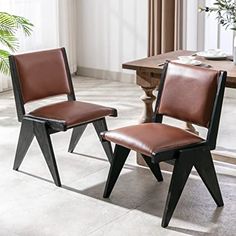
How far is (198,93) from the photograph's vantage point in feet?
10.2

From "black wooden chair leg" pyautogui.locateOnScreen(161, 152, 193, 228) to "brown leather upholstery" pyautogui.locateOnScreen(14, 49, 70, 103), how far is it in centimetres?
119

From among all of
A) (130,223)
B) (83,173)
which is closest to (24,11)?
(83,173)

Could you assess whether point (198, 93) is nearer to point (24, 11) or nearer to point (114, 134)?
point (114, 134)

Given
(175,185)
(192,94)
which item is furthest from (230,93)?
(175,185)

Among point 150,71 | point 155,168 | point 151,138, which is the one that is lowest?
point 155,168

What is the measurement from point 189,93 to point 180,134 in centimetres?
24

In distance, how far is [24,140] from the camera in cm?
366

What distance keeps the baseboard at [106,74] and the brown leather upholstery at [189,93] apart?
3214 mm

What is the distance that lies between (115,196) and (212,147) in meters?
0.66

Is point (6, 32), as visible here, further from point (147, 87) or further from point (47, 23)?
point (147, 87)

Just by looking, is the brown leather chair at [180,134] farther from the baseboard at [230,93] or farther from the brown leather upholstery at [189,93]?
the baseboard at [230,93]

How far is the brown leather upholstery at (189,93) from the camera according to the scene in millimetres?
3074

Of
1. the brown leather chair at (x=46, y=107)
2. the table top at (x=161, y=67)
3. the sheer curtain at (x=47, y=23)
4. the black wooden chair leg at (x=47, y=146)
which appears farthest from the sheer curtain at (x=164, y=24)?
the black wooden chair leg at (x=47, y=146)

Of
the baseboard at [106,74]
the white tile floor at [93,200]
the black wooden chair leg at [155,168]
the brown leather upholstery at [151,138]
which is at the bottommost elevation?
the white tile floor at [93,200]
